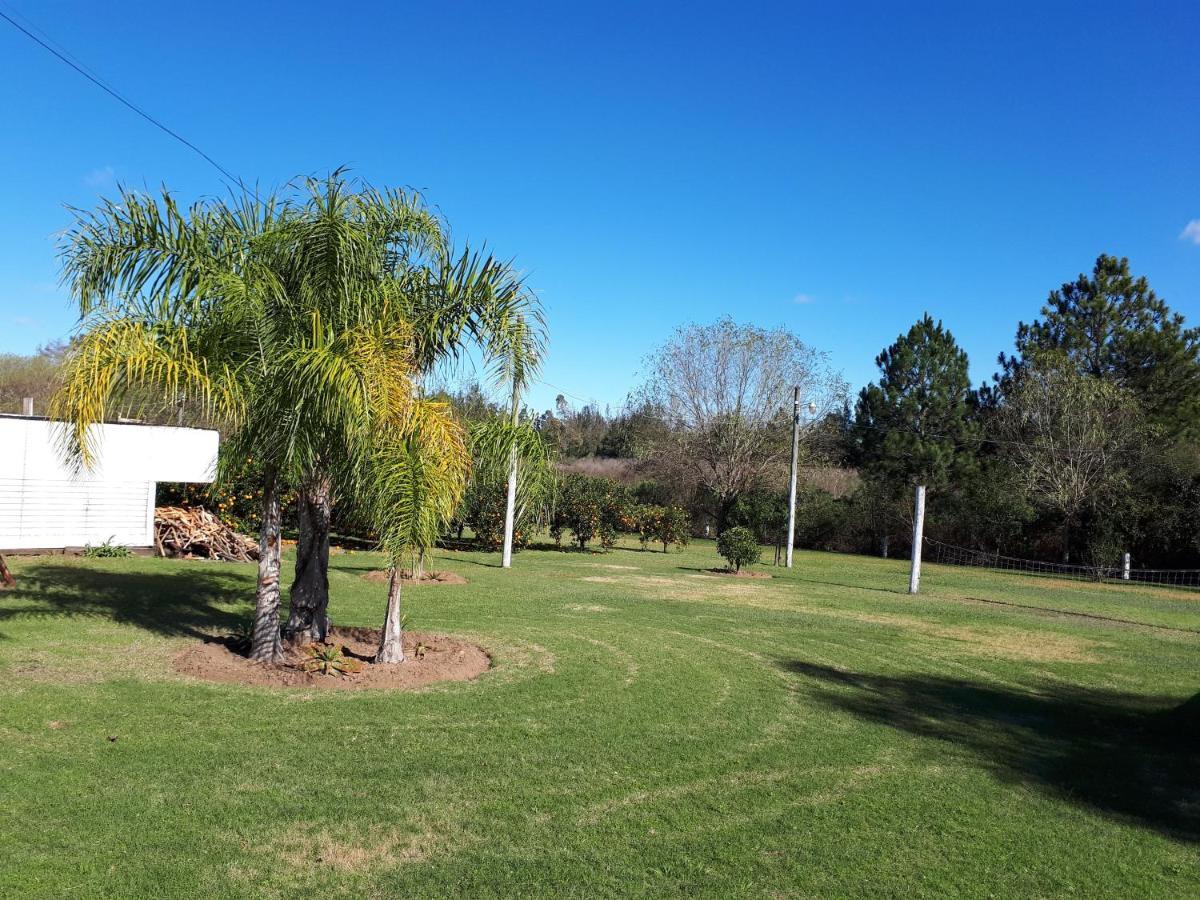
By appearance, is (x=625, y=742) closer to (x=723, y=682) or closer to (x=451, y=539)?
(x=723, y=682)

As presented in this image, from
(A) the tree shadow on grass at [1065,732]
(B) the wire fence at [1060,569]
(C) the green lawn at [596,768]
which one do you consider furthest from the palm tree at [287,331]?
(B) the wire fence at [1060,569]

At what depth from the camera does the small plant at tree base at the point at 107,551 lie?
606 inches

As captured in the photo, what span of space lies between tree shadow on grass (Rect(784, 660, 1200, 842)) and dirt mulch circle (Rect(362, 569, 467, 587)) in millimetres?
7582

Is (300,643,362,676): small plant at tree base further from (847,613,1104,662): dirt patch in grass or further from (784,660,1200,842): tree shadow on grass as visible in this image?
(847,613,1104,662): dirt patch in grass

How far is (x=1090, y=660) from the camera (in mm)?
11281

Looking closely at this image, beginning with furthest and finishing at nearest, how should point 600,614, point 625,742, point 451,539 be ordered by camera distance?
1. point 451,539
2. point 600,614
3. point 625,742

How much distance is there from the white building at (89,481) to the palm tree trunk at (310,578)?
7579 mm

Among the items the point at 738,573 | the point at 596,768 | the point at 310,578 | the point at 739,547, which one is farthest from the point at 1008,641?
the point at 310,578

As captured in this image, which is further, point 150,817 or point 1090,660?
point 1090,660

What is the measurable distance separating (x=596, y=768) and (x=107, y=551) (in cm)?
1324

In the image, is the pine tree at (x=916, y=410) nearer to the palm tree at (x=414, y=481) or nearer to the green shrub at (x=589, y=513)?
the green shrub at (x=589, y=513)

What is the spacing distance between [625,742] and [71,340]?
562cm

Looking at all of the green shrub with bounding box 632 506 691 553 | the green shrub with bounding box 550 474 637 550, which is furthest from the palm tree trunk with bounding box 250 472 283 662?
the green shrub with bounding box 632 506 691 553

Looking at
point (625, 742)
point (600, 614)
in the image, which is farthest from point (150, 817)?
point (600, 614)
